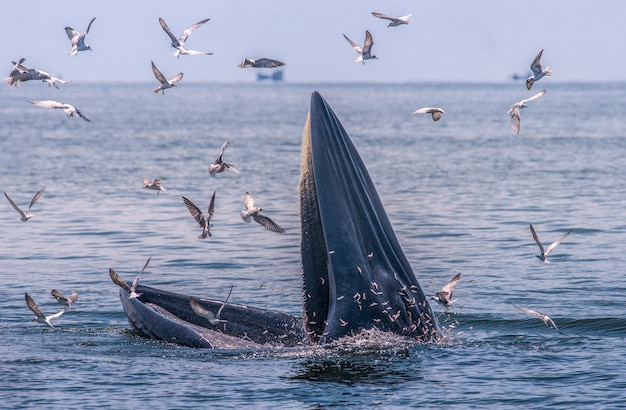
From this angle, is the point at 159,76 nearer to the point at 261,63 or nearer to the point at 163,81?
the point at 163,81

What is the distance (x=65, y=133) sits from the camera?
95.3 meters

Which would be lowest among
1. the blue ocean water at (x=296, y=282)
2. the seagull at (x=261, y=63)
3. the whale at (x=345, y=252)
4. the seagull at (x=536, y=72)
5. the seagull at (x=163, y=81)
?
the blue ocean water at (x=296, y=282)

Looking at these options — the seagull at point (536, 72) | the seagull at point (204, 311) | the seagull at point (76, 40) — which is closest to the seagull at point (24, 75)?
the seagull at point (76, 40)

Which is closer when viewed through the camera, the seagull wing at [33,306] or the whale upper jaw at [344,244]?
the whale upper jaw at [344,244]

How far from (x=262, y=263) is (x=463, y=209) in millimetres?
11529

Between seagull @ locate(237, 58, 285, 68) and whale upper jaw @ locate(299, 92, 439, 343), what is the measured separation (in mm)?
4262

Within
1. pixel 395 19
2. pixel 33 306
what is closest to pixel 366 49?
pixel 395 19

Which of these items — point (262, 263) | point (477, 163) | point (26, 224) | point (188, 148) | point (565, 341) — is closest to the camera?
point (565, 341)

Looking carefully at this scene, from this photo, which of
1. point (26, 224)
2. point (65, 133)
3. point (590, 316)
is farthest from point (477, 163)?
point (65, 133)

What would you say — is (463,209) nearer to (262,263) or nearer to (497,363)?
(262,263)

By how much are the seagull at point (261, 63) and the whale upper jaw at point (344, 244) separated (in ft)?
14.0

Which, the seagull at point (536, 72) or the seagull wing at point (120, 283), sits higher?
the seagull at point (536, 72)

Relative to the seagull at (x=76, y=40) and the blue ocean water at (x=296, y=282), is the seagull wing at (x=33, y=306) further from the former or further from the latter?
the seagull at (x=76, y=40)

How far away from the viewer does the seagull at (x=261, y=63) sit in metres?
18.0
